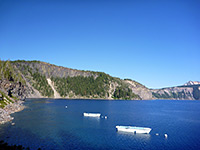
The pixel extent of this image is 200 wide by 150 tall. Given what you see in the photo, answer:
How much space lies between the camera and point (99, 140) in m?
62.0

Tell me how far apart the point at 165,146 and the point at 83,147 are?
1116 inches

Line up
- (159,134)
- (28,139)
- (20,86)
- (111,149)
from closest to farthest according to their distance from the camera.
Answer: (111,149), (28,139), (159,134), (20,86)

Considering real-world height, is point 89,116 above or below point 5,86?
below

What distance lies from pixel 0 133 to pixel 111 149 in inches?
1647

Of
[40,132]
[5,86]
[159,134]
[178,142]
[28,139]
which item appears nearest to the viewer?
[28,139]

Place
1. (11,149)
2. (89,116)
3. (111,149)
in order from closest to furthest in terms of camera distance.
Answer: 1. (11,149)
2. (111,149)
3. (89,116)

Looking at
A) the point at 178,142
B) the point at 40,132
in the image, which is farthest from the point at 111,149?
the point at 40,132

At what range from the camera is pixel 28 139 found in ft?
192

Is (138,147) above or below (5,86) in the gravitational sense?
below

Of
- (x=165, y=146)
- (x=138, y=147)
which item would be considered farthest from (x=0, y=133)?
(x=165, y=146)

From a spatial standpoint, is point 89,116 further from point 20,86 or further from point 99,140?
point 20,86

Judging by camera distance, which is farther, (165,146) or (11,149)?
(165,146)

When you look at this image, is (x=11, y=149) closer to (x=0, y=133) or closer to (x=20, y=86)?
(x=0, y=133)

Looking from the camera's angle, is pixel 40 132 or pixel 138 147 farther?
pixel 40 132
